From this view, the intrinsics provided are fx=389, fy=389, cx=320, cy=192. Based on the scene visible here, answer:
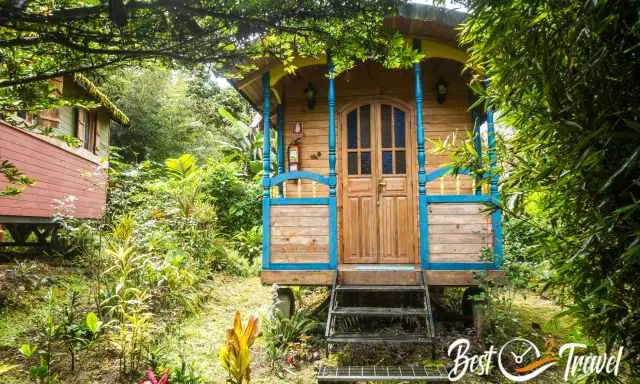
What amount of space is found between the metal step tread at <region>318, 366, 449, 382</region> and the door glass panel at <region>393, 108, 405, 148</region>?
3462 mm

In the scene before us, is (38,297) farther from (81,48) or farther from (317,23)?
(317,23)

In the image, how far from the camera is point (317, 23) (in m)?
2.39

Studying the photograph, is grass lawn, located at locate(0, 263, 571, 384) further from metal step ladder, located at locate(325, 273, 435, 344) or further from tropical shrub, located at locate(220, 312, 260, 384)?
tropical shrub, located at locate(220, 312, 260, 384)

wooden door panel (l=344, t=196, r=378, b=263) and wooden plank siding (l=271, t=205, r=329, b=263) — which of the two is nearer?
wooden plank siding (l=271, t=205, r=329, b=263)

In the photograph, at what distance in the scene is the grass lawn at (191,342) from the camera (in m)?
3.72

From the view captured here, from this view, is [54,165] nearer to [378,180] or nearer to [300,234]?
[300,234]

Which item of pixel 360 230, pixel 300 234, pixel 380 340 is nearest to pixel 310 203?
pixel 300 234

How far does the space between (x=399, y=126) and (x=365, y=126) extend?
20.8 inches

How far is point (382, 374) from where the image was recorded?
3.38m

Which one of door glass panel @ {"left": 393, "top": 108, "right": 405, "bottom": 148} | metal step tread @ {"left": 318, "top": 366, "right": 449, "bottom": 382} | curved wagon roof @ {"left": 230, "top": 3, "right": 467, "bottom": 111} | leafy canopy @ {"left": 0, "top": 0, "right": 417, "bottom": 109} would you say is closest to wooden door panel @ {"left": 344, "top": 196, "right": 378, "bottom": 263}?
door glass panel @ {"left": 393, "top": 108, "right": 405, "bottom": 148}

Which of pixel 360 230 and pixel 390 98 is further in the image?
pixel 390 98

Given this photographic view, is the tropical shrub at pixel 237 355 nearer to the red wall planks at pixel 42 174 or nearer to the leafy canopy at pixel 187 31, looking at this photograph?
the leafy canopy at pixel 187 31

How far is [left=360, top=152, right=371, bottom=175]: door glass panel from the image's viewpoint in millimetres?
6078

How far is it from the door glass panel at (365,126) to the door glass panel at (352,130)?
79 millimetres
